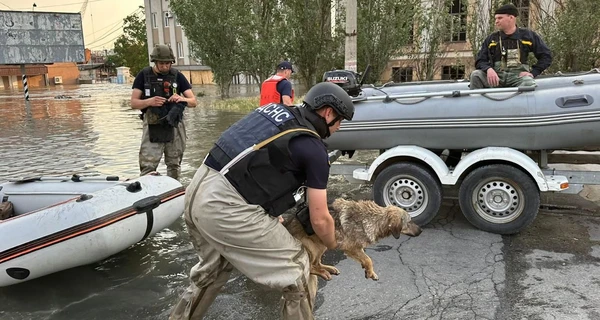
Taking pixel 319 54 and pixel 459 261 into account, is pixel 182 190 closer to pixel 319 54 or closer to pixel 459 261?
pixel 459 261

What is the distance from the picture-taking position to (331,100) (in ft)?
8.35

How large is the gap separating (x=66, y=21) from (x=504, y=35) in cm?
2898

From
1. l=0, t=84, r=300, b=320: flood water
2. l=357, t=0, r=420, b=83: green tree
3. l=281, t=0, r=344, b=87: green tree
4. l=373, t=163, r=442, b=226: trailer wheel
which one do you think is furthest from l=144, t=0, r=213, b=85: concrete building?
l=373, t=163, r=442, b=226: trailer wheel

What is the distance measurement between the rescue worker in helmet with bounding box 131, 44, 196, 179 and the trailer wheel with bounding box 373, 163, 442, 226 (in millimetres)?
2435

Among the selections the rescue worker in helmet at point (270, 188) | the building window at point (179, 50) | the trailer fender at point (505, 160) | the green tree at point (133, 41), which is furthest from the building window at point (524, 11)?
the green tree at point (133, 41)

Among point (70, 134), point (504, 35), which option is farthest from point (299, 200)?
point (70, 134)

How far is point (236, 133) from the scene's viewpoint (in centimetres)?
253

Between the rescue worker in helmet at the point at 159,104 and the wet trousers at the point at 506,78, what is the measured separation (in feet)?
10.8

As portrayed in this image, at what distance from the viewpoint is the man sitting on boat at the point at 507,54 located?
5180 millimetres

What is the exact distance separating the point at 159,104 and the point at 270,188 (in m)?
3.34

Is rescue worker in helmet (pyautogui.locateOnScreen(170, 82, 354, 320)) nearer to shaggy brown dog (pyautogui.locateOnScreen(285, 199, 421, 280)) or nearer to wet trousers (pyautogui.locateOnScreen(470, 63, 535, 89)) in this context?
shaggy brown dog (pyautogui.locateOnScreen(285, 199, 421, 280))

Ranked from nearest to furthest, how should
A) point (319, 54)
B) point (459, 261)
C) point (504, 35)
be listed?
1. point (459, 261)
2. point (504, 35)
3. point (319, 54)

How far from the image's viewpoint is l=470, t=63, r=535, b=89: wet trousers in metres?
4.96

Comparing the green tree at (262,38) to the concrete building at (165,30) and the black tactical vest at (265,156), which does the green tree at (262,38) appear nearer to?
the black tactical vest at (265,156)
